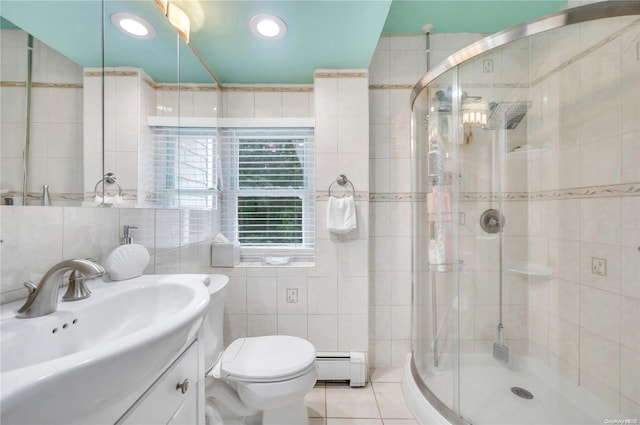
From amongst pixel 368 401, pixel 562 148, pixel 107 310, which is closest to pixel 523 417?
pixel 368 401

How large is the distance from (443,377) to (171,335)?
1482 mm

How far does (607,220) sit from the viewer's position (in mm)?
1184

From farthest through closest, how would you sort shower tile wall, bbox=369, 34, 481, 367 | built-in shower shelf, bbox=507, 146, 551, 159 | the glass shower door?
shower tile wall, bbox=369, 34, 481, 367, the glass shower door, built-in shower shelf, bbox=507, 146, 551, 159

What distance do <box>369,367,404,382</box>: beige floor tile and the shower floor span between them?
1.25 ft

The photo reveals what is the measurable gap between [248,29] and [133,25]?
0.57 metres

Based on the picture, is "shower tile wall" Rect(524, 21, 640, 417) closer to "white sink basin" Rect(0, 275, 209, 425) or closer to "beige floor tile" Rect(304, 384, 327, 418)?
"beige floor tile" Rect(304, 384, 327, 418)

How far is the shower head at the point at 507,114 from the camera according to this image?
53.4 inches

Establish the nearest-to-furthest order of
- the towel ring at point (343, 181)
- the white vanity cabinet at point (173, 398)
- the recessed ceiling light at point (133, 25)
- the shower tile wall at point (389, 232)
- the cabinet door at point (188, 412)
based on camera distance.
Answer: the white vanity cabinet at point (173, 398), the cabinet door at point (188, 412), the recessed ceiling light at point (133, 25), the towel ring at point (343, 181), the shower tile wall at point (389, 232)

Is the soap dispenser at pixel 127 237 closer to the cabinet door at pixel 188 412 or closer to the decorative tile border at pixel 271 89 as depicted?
the cabinet door at pixel 188 412

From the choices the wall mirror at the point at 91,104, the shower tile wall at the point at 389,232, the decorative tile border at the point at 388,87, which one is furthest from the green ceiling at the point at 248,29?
the shower tile wall at the point at 389,232

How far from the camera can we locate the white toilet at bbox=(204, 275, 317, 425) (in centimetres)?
118

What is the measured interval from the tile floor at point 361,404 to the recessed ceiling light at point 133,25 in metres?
2.05

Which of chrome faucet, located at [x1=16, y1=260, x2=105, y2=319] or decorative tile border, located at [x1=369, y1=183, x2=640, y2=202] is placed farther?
decorative tile border, located at [x1=369, y1=183, x2=640, y2=202]

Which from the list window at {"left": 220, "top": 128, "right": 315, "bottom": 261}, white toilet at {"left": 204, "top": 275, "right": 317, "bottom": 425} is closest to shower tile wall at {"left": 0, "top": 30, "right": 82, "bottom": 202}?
white toilet at {"left": 204, "top": 275, "right": 317, "bottom": 425}
